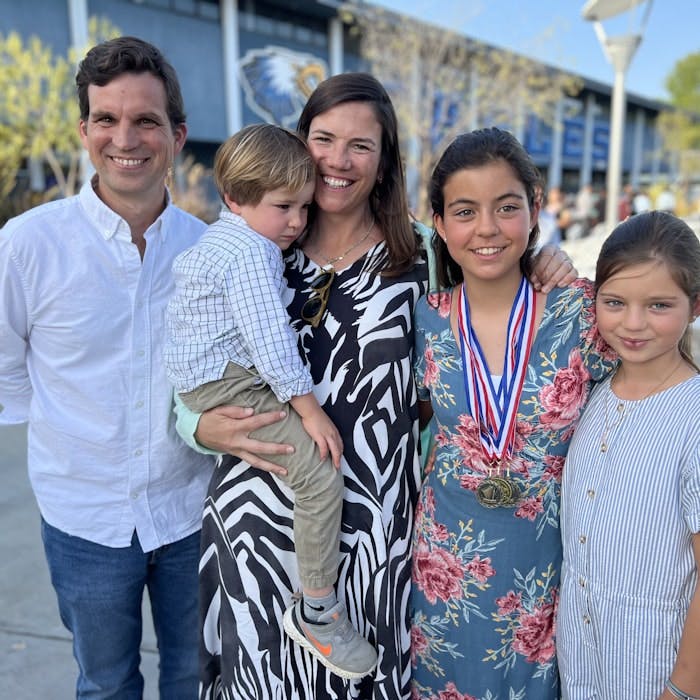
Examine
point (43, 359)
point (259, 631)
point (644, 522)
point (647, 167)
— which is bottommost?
point (259, 631)

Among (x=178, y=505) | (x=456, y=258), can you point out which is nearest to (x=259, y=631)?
(x=178, y=505)

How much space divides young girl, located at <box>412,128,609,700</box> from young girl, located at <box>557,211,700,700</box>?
106 mm

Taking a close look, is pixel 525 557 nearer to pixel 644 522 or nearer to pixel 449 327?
pixel 644 522

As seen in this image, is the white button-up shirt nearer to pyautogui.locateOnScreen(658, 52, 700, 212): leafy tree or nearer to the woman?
the woman

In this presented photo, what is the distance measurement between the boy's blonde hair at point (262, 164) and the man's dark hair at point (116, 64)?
31 centimetres

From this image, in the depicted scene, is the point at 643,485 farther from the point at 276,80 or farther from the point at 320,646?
the point at 276,80

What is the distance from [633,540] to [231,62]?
21.3m

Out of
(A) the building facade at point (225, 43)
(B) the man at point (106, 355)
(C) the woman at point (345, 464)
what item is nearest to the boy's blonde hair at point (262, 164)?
(C) the woman at point (345, 464)

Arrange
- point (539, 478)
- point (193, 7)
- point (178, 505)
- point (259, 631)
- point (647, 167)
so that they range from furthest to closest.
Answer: point (647, 167)
point (193, 7)
point (178, 505)
point (259, 631)
point (539, 478)

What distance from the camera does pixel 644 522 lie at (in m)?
1.49

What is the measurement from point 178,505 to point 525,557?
1.05m

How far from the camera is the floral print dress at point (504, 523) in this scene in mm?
1679

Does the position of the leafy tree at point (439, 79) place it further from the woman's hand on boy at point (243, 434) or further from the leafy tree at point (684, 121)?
the woman's hand on boy at point (243, 434)

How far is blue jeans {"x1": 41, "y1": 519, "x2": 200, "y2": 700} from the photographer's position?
75.9 inches
